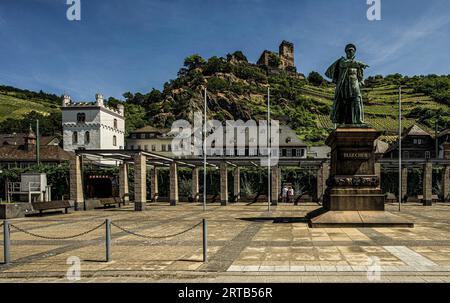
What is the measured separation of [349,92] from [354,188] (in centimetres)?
393

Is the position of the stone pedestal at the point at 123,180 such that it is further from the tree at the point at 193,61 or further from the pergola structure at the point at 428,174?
the tree at the point at 193,61

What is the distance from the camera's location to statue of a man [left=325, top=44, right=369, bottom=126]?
16078 millimetres

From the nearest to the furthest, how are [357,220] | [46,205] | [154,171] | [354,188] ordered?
[357,220] → [354,188] → [46,205] → [154,171]

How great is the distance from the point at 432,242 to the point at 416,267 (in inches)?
156

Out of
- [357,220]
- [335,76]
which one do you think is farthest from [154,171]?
[357,220]

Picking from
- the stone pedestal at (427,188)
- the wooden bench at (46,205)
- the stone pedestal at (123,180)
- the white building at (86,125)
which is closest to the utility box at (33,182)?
the wooden bench at (46,205)

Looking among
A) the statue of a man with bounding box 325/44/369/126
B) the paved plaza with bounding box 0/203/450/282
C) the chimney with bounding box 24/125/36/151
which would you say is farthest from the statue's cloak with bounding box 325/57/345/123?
the chimney with bounding box 24/125/36/151

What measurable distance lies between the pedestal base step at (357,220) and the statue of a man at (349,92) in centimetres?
357

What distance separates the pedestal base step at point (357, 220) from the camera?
48.1 ft

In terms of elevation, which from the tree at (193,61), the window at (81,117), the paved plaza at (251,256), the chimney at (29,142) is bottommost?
the paved plaza at (251,256)

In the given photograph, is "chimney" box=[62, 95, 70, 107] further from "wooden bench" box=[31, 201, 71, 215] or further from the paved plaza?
the paved plaza

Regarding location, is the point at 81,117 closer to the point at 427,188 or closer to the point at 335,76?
the point at 427,188

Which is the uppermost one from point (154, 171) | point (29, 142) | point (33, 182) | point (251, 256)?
point (29, 142)

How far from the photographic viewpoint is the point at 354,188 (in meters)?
15.3
